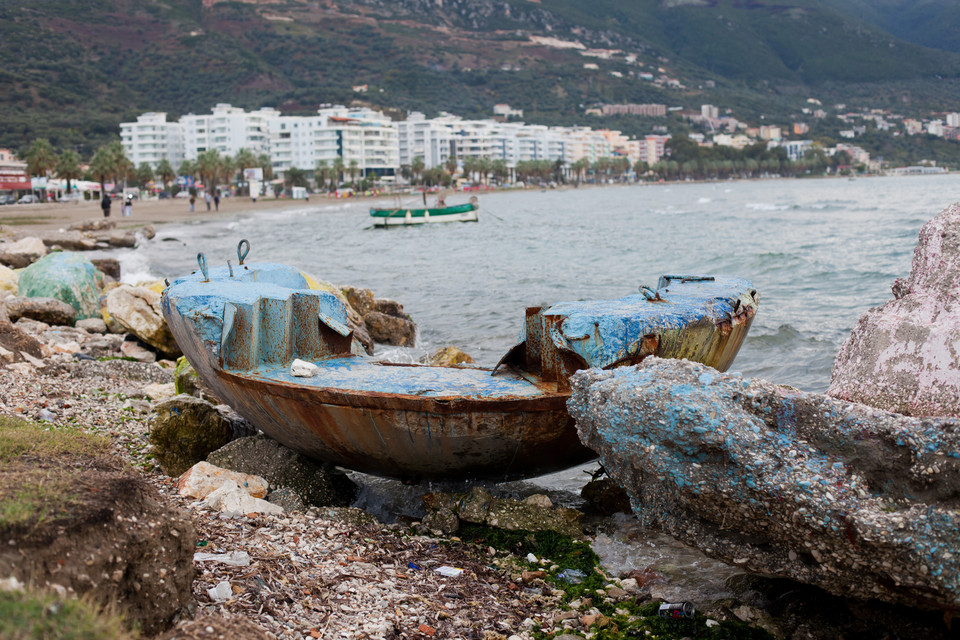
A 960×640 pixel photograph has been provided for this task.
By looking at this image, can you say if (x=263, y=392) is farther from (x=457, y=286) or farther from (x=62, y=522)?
(x=457, y=286)

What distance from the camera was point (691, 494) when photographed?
3955 millimetres

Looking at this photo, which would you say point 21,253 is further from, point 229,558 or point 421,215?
point 421,215

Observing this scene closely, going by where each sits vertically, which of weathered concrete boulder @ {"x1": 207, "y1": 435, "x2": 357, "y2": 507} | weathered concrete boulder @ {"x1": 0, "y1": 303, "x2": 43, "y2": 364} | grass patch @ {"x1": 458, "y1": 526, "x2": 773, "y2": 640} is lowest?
grass patch @ {"x1": 458, "y1": 526, "x2": 773, "y2": 640}

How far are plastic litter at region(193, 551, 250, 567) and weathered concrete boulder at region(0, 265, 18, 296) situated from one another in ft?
39.2

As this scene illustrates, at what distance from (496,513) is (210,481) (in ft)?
6.25

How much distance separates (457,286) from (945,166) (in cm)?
18540

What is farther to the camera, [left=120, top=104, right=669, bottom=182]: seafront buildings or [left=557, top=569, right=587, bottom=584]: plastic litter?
[left=120, top=104, right=669, bottom=182]: seafront buildings

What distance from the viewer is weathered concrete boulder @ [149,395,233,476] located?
6.51 meters

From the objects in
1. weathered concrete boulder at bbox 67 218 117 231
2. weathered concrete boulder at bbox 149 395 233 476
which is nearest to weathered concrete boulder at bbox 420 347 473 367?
weathered concrete boulder at bbox 149 395 233 476

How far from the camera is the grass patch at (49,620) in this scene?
7.37 ft

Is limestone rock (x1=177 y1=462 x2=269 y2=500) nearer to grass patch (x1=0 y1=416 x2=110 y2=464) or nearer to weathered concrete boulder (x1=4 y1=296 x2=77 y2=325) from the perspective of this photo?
grass patch (x1=0 y1=416 x2=110 y2=464)

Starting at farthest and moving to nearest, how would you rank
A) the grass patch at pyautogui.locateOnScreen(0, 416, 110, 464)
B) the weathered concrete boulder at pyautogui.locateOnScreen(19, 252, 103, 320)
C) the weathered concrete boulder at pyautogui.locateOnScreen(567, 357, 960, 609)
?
1. the weathered concrete boulder at pyautogui.locateOnScreen(19, 252, 103, 320)
2. the grass patch at pyautogui.locateOnScreen(0, 416, 110, 464)
3. the weathered concrete boulder at pyautogui.locateOnScreen(567, 357, 960, 609)

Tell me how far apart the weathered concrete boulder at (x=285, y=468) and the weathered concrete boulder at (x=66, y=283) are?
Result: 25.7 ft

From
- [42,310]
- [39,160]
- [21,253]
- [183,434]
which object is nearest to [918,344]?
[183,434]
